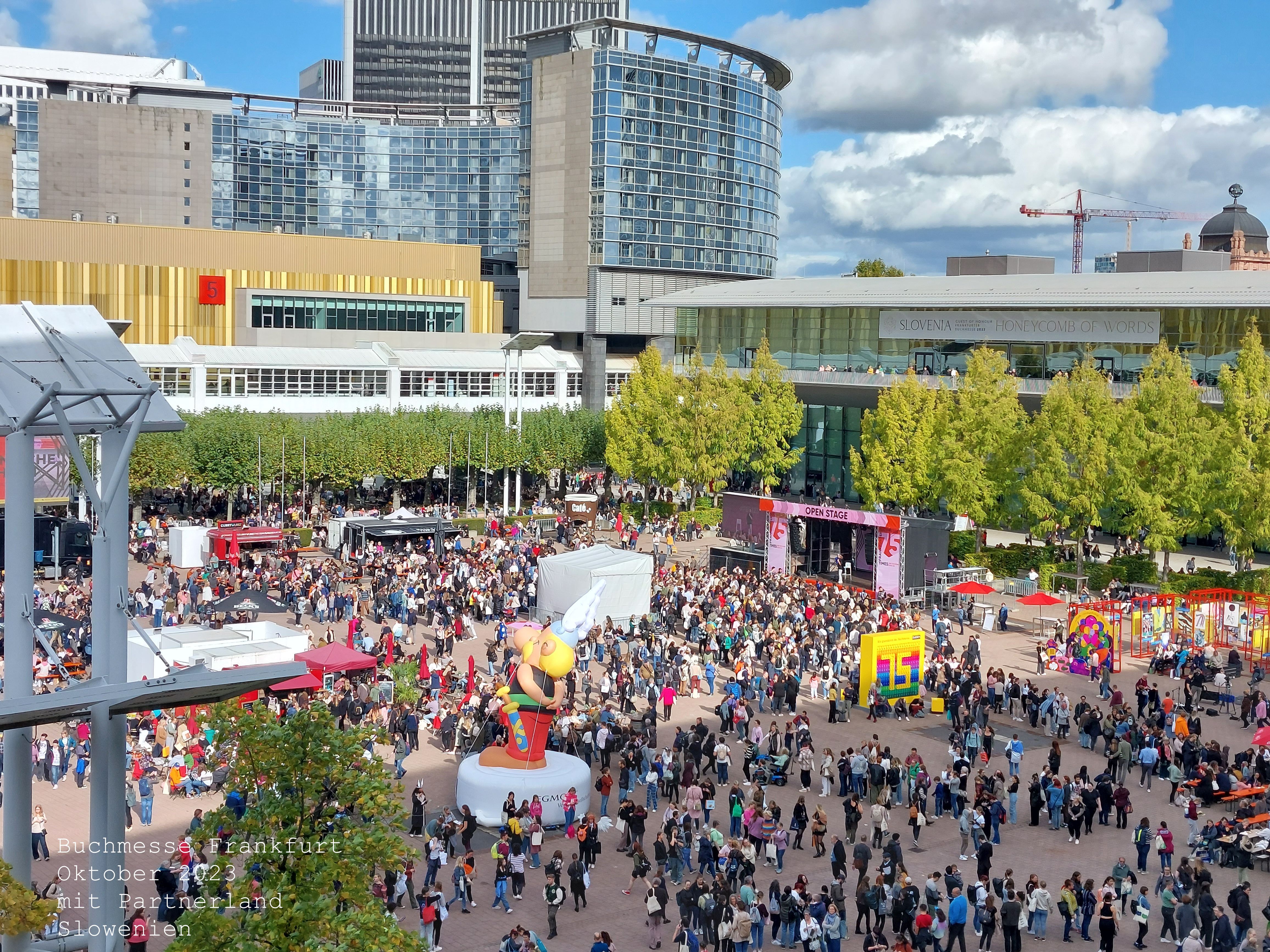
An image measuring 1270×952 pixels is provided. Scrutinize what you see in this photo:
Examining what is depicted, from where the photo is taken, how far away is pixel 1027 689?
100ft

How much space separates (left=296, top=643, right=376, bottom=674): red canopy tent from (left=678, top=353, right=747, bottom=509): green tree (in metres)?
31.2

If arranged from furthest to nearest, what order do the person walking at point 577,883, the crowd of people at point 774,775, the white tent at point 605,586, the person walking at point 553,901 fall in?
the white tent at point 605,586 < the person walking at point 577,883 < the person walking at point 553,901 < the crowd of people at point 774,775

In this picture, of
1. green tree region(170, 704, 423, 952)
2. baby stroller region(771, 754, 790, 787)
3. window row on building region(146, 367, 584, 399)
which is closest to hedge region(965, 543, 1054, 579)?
baby stroller region(771, 754, 790, 787)

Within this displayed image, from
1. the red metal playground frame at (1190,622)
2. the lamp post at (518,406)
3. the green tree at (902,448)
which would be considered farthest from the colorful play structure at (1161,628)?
the lamp post at (518,406)

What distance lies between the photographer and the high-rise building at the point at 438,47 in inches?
7372

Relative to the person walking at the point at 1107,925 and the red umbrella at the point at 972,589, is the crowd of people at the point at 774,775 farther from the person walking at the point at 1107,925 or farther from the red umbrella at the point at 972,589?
the red umbrella at the point at 972,589

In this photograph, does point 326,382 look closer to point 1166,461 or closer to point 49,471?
point 49,471

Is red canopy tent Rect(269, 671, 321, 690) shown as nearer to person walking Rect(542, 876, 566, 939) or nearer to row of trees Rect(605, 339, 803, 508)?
person walking Rect(542, 876, 566, 939)

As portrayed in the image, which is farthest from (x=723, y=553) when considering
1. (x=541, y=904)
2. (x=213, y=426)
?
(x=541, y=904)

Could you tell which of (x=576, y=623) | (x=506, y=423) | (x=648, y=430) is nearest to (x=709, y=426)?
(x=648, y=430)

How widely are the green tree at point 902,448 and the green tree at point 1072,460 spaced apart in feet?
18.5

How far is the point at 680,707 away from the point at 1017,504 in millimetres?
22270

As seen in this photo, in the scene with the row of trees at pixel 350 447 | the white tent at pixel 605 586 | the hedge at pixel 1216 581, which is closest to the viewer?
the white tent at pixel 605 586

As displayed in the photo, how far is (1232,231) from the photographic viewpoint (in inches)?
4311
